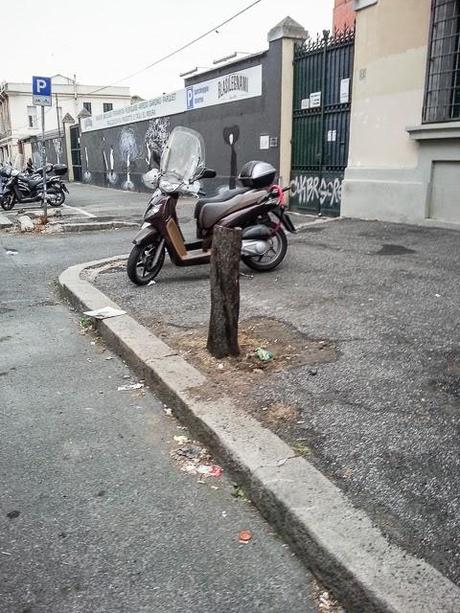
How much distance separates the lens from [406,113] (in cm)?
901

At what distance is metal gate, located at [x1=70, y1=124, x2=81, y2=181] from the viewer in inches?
1198

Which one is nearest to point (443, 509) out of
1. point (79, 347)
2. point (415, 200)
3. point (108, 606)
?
point (108, 606)

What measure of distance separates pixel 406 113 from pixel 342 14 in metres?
7.60

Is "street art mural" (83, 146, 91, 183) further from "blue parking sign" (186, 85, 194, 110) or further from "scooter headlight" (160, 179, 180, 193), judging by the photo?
"scooter headlight" (160, 179, 180, 193)

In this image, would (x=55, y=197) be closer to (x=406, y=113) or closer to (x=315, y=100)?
(x=315, y=100)

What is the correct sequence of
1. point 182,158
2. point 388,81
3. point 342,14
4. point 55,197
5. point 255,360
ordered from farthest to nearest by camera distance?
point 55,197 < point 342,14 < point 388,81 < point 182,158 < point 255,360

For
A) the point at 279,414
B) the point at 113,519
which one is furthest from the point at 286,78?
the point at 113,519

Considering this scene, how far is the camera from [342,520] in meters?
2.20

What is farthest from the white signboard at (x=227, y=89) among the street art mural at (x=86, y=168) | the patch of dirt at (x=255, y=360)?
the street art mural at (x=86, y=168)

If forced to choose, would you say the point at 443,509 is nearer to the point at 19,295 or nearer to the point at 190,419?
the point at 190,419

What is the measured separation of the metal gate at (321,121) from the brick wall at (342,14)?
3648 millimetres

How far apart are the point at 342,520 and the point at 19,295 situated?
5.32 m

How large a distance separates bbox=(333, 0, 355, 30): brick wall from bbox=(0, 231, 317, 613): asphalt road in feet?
44.7

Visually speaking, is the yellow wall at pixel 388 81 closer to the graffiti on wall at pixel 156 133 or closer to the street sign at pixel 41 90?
the street sign at pixel 41 90
